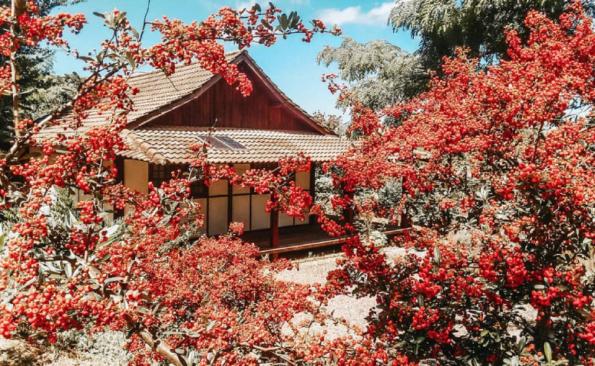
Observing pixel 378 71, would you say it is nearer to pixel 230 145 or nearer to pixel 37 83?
pixel 230 145

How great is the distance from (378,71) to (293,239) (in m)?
10.9

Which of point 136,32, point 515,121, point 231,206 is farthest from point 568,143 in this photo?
point 231,206

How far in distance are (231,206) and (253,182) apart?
8787mm

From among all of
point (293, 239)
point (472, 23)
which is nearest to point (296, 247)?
point (293, 239)

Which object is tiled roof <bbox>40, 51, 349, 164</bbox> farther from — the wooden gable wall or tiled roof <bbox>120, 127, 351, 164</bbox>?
the wooden gable wall

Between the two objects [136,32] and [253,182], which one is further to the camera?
[253,182]

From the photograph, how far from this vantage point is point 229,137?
11.5 m

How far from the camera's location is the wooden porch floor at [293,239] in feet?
36.1

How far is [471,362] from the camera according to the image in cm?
360

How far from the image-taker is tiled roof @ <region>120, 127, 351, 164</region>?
872 cm

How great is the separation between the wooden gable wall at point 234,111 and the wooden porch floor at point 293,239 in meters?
3.53

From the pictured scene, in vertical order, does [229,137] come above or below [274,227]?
above

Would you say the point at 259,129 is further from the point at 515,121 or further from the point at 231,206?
the point at 515,121

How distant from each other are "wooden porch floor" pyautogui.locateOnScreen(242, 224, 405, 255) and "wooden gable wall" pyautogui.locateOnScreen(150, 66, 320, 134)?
3.53 meters
